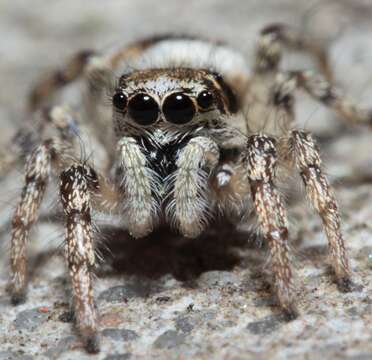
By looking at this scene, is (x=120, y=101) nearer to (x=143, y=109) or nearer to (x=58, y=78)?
(x=143, y=109)

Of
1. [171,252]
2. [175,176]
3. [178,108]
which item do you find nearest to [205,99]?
[178,108]

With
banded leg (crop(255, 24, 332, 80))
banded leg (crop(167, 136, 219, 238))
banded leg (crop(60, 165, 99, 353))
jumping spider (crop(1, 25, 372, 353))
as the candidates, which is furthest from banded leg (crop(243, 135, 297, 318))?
banded leg (crop(255, 24, 332, 80))

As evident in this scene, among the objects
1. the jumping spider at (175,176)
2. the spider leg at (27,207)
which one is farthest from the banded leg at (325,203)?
the spider leg at (27,207)

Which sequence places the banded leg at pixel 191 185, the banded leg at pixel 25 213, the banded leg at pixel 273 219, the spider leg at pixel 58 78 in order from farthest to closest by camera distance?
the spider leg at pixel 58 78, the banded leg at pixel 25 213, the banded leg at pixel 191 185, the banded leg at pixel 273 219

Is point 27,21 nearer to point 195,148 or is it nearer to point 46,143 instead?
point 46,143

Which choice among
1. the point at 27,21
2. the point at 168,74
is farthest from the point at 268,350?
the point at 27,21

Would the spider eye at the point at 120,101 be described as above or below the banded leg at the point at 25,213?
above

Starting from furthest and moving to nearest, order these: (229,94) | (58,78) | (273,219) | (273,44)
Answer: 1. (58,78)
2. (273,44)
3. (229,94)
4. (273,219)

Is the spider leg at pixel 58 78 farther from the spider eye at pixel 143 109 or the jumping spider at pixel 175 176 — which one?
the spider eye at pixel 143 109
